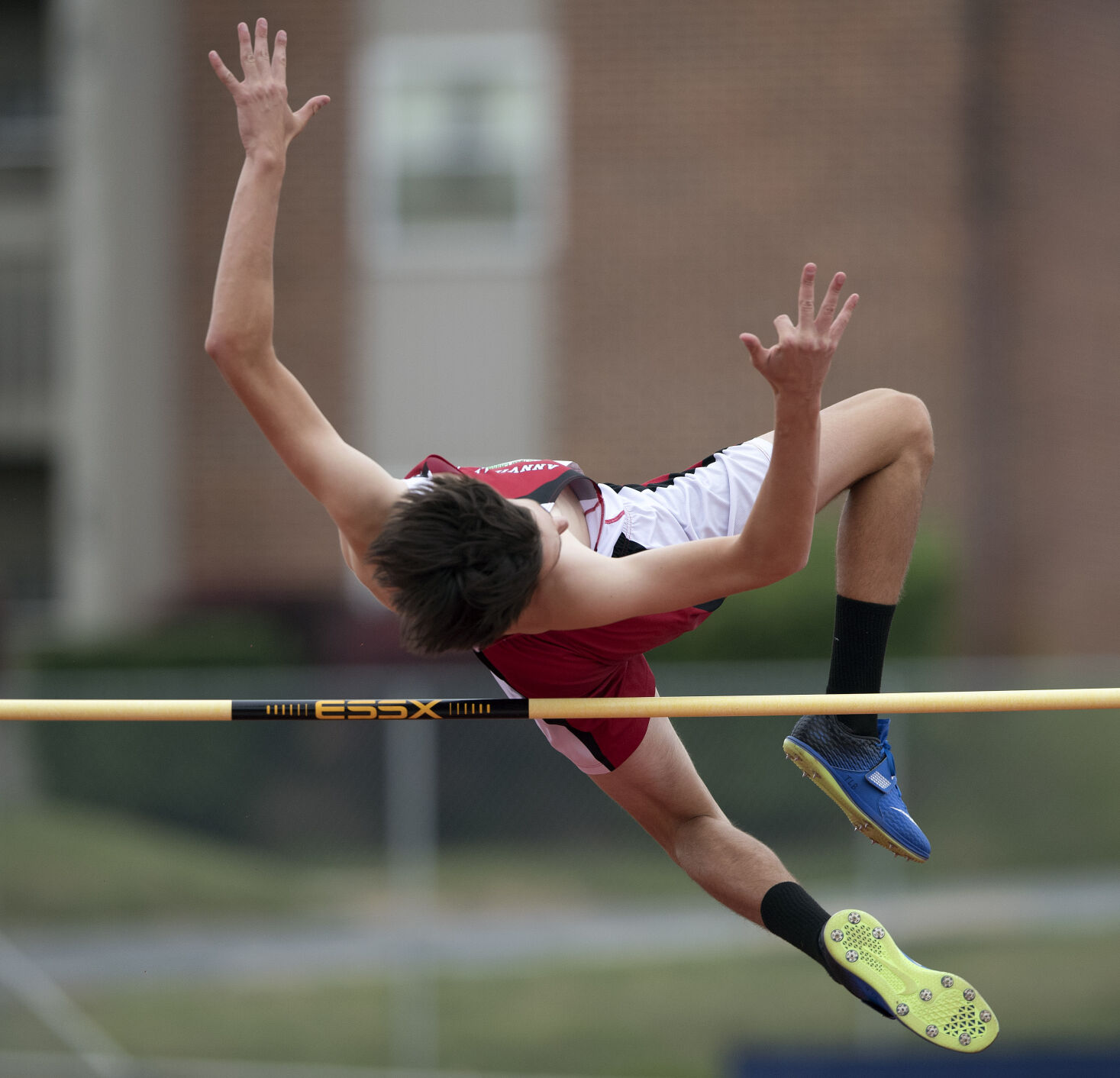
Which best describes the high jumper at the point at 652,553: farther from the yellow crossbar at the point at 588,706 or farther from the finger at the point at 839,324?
the yellow crossbar at the point at 588,706

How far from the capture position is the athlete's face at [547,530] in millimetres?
3178

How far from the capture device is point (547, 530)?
3227mm

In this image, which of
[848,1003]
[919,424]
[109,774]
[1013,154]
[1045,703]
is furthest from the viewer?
[1013,154]

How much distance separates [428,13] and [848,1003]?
8.84 m

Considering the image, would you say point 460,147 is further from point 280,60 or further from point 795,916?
point 795,916

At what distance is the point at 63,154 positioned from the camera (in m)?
13.5

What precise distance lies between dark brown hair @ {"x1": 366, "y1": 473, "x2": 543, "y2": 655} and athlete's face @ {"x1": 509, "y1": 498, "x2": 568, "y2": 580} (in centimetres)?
3

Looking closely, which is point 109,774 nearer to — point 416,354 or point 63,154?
point 416,354

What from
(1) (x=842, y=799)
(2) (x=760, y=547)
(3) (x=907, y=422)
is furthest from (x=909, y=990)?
(3) (x=907, y=422)

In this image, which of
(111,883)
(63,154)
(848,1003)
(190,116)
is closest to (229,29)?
(190,116)

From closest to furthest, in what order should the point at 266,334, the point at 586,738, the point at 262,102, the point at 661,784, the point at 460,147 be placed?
the point at 266,334 → the point at 262,102 → the point at 586,738 → the point at 661,784 → the point at 460,147

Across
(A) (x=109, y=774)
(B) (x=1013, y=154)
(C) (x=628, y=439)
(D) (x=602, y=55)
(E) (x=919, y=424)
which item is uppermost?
(D) (x=602, y=55)

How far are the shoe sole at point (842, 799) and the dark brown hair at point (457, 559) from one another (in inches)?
41.2

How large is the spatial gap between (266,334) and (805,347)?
1098 millimetres
